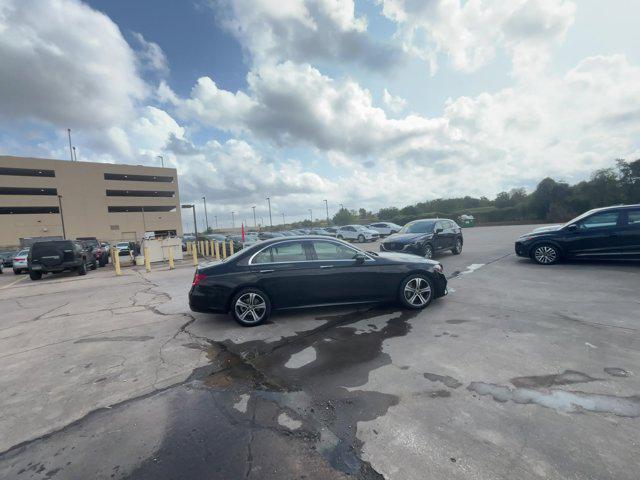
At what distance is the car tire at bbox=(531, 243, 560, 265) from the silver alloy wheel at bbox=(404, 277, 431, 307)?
19.2ft

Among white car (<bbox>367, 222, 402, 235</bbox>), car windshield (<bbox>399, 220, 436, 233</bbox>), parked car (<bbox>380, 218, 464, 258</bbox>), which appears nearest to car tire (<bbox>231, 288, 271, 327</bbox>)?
parked car (<bbox>380, 218, 464, 258</bbox>)

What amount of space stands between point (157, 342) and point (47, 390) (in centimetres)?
133

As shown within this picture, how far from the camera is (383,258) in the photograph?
5371mm

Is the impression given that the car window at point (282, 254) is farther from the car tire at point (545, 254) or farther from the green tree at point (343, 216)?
the green tree at point (343, 216)

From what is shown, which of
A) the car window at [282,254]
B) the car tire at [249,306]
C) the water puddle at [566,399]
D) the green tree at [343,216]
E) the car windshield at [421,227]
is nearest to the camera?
the water puddle at [566,399]

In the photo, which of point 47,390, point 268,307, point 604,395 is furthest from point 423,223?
point 47,390

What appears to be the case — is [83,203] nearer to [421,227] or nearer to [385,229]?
[385,229]

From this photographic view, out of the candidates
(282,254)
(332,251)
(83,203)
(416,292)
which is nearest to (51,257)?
(282,254)

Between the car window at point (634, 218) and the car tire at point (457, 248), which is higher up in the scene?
the car window at point (634, 218)

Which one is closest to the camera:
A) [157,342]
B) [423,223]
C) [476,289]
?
[157,342]

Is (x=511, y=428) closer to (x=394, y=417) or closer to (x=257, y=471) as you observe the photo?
(x=394, y=417)

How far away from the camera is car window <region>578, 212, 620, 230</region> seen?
26.1 feet

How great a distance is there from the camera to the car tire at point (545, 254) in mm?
8672

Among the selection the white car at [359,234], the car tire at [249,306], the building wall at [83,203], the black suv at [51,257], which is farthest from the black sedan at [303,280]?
the building wall at [83,203]
